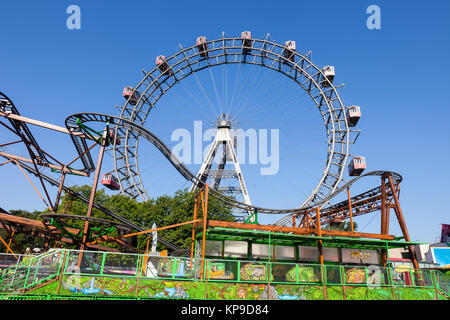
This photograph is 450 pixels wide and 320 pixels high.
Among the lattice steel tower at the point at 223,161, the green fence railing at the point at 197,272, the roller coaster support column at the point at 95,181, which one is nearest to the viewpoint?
the green fence railing at the point at 197,272

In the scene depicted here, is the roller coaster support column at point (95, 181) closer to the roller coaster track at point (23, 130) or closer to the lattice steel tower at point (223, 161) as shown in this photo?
the roller coaster track at point (23, 130)

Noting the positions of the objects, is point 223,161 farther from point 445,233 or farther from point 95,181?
point 445,233

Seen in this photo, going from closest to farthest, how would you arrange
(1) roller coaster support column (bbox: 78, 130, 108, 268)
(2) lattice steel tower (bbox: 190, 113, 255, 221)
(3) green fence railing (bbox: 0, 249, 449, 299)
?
(3) green fence railing (bbox: 0, 249, 449, 299), (1) roller coaster support column (bbox: 78, 130, 108, 268), (2) lattice steel tower (bbox: 190, 113, 255, 221)

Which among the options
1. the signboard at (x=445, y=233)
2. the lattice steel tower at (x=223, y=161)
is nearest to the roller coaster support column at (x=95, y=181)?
the lattice steel tower at (x=223, y=161)

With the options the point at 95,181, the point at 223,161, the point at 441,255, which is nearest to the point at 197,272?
the point at 95,181

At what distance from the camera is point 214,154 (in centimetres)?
3944

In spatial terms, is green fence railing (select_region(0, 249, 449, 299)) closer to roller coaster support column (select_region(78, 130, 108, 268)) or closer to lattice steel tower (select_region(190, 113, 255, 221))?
roller coaster support column (select_region(78, 130, 108, 268))

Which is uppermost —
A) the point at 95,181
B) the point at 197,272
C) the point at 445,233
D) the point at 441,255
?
the point at 445,233

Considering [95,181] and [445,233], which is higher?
[445,233]

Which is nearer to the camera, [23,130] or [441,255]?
[23,130]

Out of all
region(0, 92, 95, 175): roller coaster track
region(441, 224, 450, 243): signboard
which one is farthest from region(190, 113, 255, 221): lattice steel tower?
region(441, 224, 450, 243): signboard
